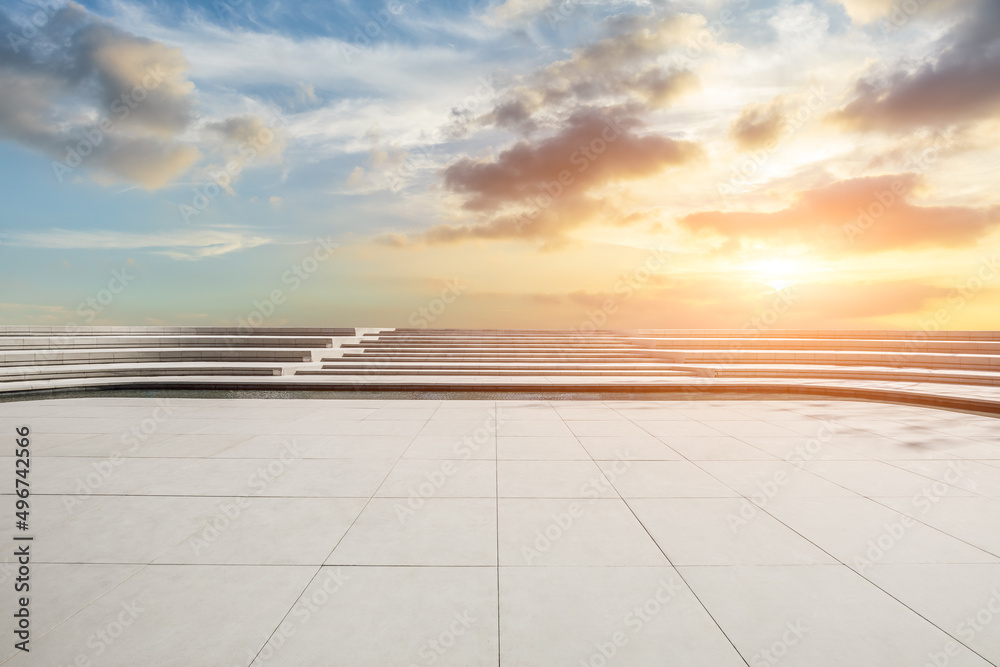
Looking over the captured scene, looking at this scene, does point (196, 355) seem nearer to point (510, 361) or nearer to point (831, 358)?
point (510, 361)

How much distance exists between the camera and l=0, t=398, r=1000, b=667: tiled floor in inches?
100

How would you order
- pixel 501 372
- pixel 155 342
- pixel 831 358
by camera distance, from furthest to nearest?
1. pixel 155 342
2. pixel 831 358
3. pixel 501 372

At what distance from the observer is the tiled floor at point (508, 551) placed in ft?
8.36

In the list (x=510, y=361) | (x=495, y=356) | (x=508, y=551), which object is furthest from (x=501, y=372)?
(x=508, y=551)

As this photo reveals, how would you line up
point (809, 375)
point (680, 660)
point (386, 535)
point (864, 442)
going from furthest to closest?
point (809, 375)
point (864, 442)
point (386, 535)
point (680, 660)

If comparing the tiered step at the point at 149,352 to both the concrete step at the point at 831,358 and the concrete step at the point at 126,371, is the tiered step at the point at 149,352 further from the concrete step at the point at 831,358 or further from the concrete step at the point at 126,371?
the concrete step at the point at 831,358

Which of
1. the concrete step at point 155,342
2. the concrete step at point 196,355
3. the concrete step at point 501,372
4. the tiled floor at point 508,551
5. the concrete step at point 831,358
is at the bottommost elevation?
the tiled floor at point 508,551

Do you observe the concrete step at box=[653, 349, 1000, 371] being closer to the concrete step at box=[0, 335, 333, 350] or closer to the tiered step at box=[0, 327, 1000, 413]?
the tiered step at box=[0, 327, 1000, 413]

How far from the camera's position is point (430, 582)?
10.1 ft

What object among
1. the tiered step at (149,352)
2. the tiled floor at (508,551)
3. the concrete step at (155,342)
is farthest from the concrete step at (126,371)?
the tiled floor at (508,551)

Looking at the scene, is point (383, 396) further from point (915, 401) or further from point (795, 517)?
point (915, 401)

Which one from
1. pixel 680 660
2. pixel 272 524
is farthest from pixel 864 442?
pixel 272 524

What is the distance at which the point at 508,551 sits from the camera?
3504 millimetres

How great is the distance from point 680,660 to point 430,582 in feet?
5.01
